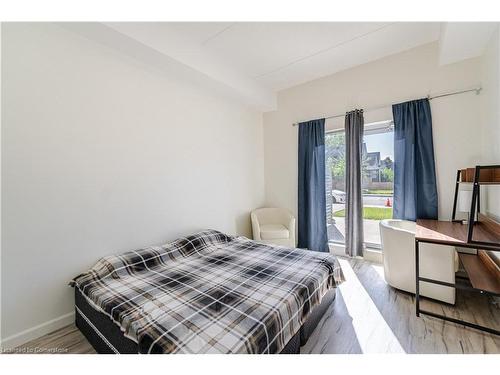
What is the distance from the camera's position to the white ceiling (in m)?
2.09

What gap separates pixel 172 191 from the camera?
2.57 m

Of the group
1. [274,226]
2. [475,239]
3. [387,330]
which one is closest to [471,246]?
[475,239]

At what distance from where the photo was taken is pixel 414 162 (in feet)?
8.56

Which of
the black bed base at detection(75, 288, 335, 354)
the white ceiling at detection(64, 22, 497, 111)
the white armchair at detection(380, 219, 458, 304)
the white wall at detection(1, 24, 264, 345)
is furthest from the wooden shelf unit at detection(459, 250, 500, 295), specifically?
the white wall at detection(1, 24, 264, 345)

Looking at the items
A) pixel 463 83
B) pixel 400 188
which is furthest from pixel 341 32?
pixel 400 188

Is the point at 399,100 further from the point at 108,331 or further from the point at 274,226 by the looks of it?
the point at 108,331

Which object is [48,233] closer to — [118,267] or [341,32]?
[118,267]

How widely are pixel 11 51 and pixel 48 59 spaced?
20cm

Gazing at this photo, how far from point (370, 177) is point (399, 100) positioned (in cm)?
106

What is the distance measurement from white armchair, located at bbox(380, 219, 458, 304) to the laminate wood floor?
0.11 meters

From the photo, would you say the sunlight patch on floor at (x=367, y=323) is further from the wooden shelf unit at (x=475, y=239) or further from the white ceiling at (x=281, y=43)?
the white ceiling at (x=281, y=43)

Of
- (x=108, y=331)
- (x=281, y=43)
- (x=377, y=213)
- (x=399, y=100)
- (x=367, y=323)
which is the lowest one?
(x=367, y=323)

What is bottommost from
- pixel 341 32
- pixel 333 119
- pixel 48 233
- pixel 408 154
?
pixel 48 233
